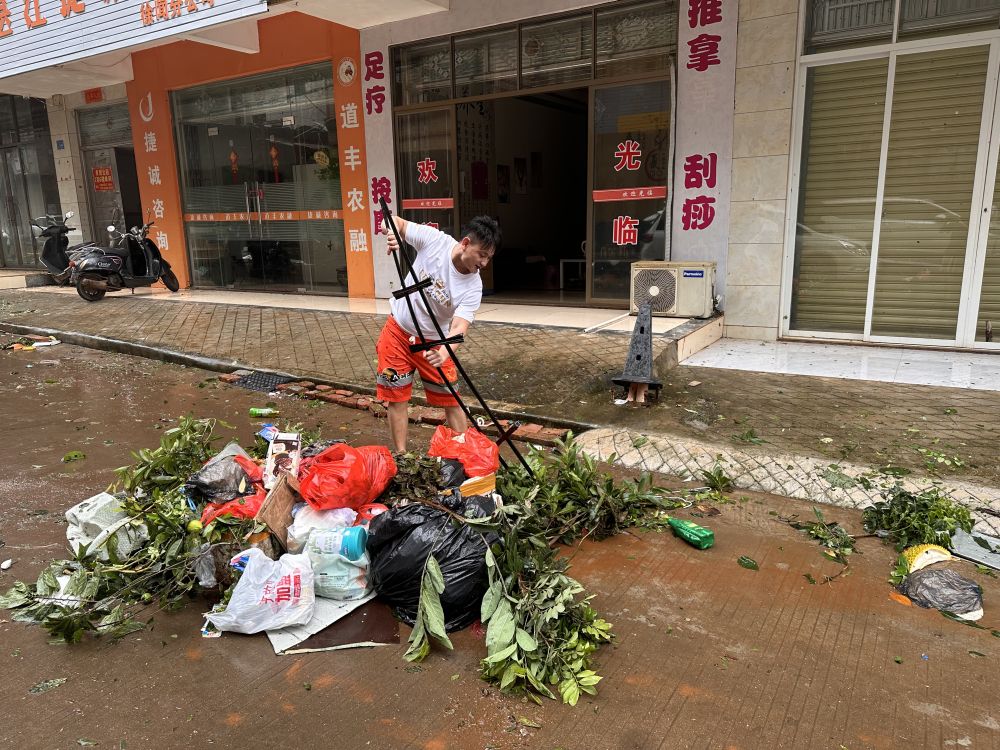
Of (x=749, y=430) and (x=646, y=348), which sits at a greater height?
(x=646, y=348)

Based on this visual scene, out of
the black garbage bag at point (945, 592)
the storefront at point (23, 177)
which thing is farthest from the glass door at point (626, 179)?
the storefront at point (23, 177)

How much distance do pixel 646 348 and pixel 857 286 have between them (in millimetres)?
3216

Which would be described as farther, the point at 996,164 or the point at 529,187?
the point at 529,187

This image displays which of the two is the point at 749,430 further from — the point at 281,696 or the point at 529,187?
the point at 529,187

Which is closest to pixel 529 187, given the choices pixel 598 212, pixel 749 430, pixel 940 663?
pixel 598 212

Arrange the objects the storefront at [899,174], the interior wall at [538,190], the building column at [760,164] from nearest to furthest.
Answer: the storefront at [899,174] < the building column at [760,164] < the interior wall at [538,190]

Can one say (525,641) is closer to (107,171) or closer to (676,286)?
(676,286)

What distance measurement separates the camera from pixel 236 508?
3.12 metres

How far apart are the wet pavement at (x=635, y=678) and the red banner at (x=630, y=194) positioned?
5.34 meters

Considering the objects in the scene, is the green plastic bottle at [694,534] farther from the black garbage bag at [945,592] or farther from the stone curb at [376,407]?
the stone curb at [376,407]

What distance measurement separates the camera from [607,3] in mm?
7742

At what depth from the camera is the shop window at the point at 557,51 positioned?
806 centimetres

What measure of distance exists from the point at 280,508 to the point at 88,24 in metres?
9.99

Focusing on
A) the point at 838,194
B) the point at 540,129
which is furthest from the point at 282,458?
the point at 540,129
